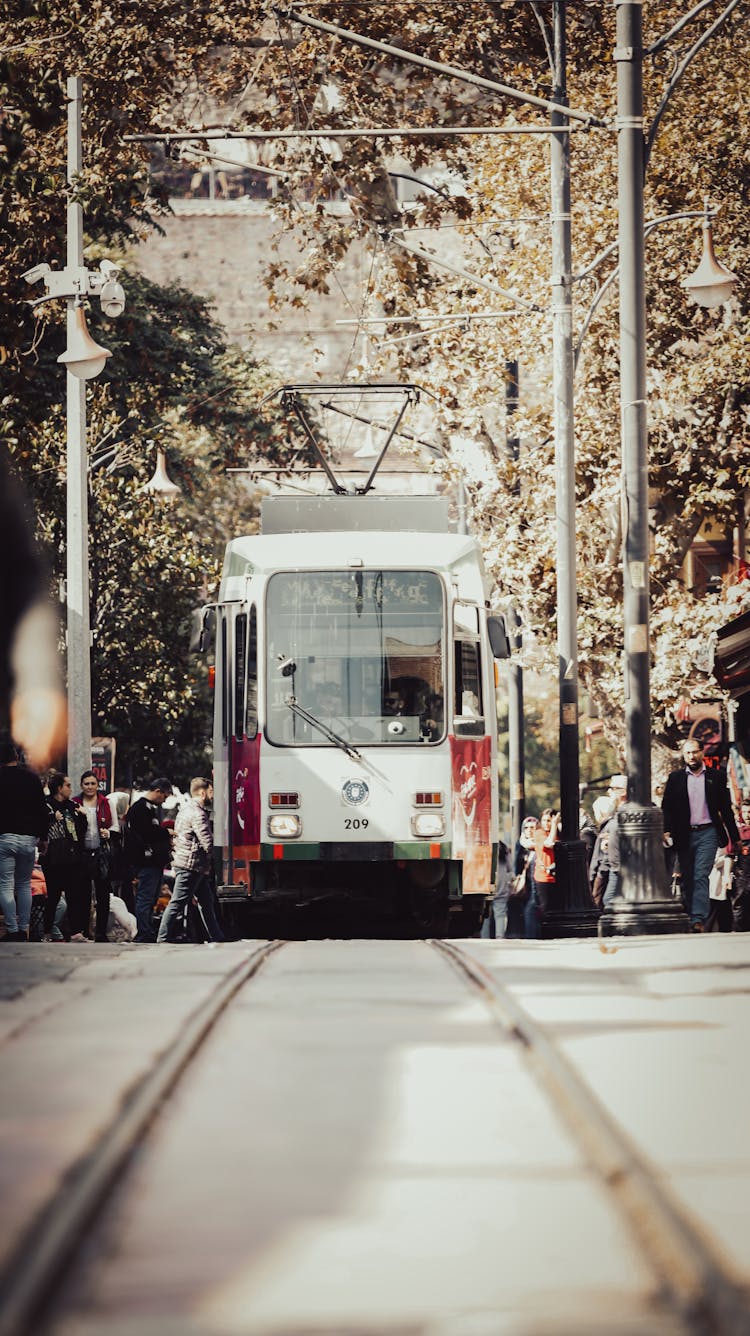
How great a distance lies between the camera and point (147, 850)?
72.4ft

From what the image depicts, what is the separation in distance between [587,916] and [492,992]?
9.61 m

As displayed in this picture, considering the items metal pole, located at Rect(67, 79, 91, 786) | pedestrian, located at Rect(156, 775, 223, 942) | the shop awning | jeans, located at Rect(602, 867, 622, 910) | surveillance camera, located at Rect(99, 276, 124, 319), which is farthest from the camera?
metal pole, located at Rect(67, 79, 91, 786)

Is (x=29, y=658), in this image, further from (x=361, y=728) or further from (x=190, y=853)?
(x=361, y=728)

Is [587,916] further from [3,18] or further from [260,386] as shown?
[260,386]

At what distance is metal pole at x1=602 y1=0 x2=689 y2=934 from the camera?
18.0 m

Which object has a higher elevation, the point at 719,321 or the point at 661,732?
the point at 719,321

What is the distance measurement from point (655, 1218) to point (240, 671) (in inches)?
523

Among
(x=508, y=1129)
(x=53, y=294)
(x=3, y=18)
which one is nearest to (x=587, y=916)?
(x=53, y=294)

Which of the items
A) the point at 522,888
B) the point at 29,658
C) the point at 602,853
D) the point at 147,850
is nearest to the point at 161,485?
the point at 29,658

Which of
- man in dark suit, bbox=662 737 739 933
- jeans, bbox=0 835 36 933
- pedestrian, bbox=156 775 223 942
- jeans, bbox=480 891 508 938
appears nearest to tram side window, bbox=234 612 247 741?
jeans, bbox=0 835 36 933

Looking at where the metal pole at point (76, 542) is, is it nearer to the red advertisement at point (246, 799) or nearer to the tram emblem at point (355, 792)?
the red advertisement at point (246, 799)

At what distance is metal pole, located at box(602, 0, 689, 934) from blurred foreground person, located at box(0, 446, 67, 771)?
19.6 m

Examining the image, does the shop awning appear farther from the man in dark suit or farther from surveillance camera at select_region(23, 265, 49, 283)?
surveillance camera at select_region(23, 265, 49, 283)

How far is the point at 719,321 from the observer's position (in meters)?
33.5
